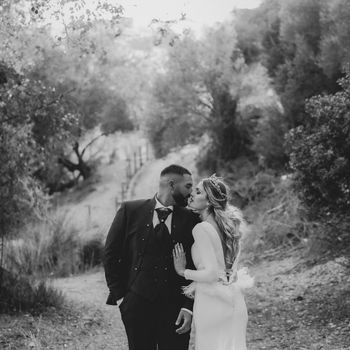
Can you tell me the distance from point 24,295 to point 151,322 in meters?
4.79

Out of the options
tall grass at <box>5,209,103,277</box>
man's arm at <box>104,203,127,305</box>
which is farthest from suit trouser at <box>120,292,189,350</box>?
tall grass at <box>5,209,103,277</box>

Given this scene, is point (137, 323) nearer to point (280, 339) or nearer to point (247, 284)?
point (247, 284)

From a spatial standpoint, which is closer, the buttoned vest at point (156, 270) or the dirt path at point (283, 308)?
the buttoned vest at point (156, 270)

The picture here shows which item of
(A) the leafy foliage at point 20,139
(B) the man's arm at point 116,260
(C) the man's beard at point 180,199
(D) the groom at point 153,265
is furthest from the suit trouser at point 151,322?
(A) the leafy foliage at point 20,139

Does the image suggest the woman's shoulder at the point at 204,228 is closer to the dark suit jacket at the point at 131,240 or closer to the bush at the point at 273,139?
the dark suit jacket at the point at 131,240

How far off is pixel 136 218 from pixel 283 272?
24.9ft

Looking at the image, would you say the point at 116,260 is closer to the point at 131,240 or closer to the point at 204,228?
the point at 131,240

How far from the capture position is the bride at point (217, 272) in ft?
13.3

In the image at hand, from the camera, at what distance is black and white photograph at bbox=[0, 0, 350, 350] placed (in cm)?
418

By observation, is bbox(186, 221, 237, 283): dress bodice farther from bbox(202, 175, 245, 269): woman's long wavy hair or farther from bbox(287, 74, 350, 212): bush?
bbox(287, 74, 350, 212): bush

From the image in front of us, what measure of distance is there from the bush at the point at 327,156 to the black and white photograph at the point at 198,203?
28 millimetres

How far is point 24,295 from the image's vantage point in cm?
842

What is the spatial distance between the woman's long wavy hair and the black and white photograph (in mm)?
10

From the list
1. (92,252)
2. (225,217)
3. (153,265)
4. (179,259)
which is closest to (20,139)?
(153,265)
